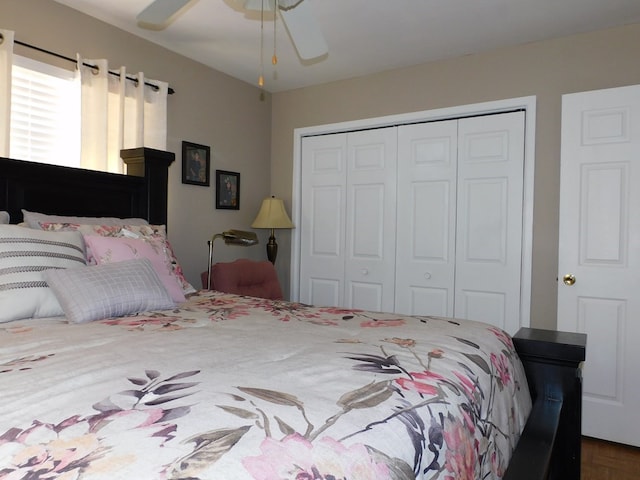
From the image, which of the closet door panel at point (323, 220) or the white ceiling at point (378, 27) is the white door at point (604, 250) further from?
the closet door panel at point (323, 220)

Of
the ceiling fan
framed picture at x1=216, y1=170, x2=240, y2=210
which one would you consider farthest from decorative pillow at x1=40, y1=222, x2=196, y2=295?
framed picture at x1=216, y1=170, x2=240, y2=210

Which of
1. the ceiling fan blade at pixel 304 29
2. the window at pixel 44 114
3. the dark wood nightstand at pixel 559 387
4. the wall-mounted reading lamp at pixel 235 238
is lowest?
the dark wood nightstand at pixel 559 387

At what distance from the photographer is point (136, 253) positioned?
6.26 feet

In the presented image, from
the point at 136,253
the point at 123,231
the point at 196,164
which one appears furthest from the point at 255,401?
the point at 196,164

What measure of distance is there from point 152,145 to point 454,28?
80.5 inches

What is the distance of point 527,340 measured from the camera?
4.99 ft

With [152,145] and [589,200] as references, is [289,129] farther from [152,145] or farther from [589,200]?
[589,200]

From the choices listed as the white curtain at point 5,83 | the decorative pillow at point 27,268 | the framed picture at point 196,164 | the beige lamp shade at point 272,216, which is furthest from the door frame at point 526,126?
the decorative pillow at point 27,268

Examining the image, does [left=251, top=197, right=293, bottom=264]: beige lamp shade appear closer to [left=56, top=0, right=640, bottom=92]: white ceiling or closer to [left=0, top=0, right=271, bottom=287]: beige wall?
[left=0, top=0, right=271, bottom=287]: beige wall

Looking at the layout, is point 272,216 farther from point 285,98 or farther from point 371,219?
point 285,98

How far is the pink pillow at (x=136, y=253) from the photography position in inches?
71.9

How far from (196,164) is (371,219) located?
4.63ft

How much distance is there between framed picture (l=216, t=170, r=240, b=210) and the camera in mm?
3533

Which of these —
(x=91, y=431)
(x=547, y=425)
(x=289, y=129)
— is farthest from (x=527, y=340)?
(x=289, y=129)
